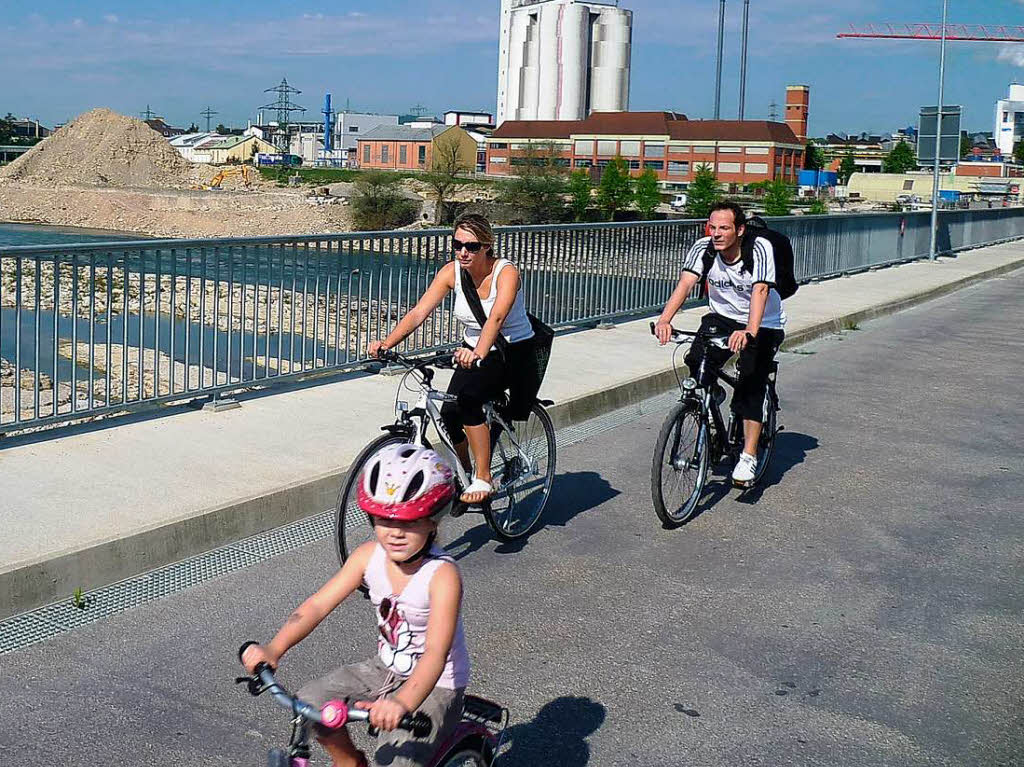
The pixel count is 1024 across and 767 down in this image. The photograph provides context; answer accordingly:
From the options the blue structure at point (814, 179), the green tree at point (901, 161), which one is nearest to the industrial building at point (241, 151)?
the blue structure at point (814, 179)

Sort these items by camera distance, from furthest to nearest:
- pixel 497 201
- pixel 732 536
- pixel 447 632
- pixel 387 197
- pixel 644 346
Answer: pixel 497 201, pixel 387 197, pixel 644 346, pixel 732 536, pixel 447 632

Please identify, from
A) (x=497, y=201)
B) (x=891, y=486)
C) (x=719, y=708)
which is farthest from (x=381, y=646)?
(x=497, y=201)

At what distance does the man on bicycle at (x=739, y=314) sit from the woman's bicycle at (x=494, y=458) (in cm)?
101

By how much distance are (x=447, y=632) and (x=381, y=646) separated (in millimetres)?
291

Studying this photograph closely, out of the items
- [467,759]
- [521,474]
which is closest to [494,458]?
[521,474]

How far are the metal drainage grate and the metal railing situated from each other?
7.03 ft

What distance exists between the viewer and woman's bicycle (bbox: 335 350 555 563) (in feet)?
18.9

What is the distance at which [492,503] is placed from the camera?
6.57 meters

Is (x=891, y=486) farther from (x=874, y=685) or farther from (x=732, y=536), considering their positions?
(x=874, y=685)

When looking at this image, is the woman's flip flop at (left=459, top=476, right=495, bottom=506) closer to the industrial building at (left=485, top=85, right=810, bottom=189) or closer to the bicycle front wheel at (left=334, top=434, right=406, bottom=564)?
the bicycle front wheel at (left=334, top=434, right=406, bottom=564)

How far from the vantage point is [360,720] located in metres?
2.88

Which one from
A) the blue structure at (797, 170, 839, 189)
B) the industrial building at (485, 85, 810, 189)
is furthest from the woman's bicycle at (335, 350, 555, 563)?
the blue structure at (797, 170, 839, 189)

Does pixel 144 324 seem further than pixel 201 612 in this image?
Yes

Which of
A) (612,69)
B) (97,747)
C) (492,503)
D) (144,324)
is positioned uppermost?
(612,69)
